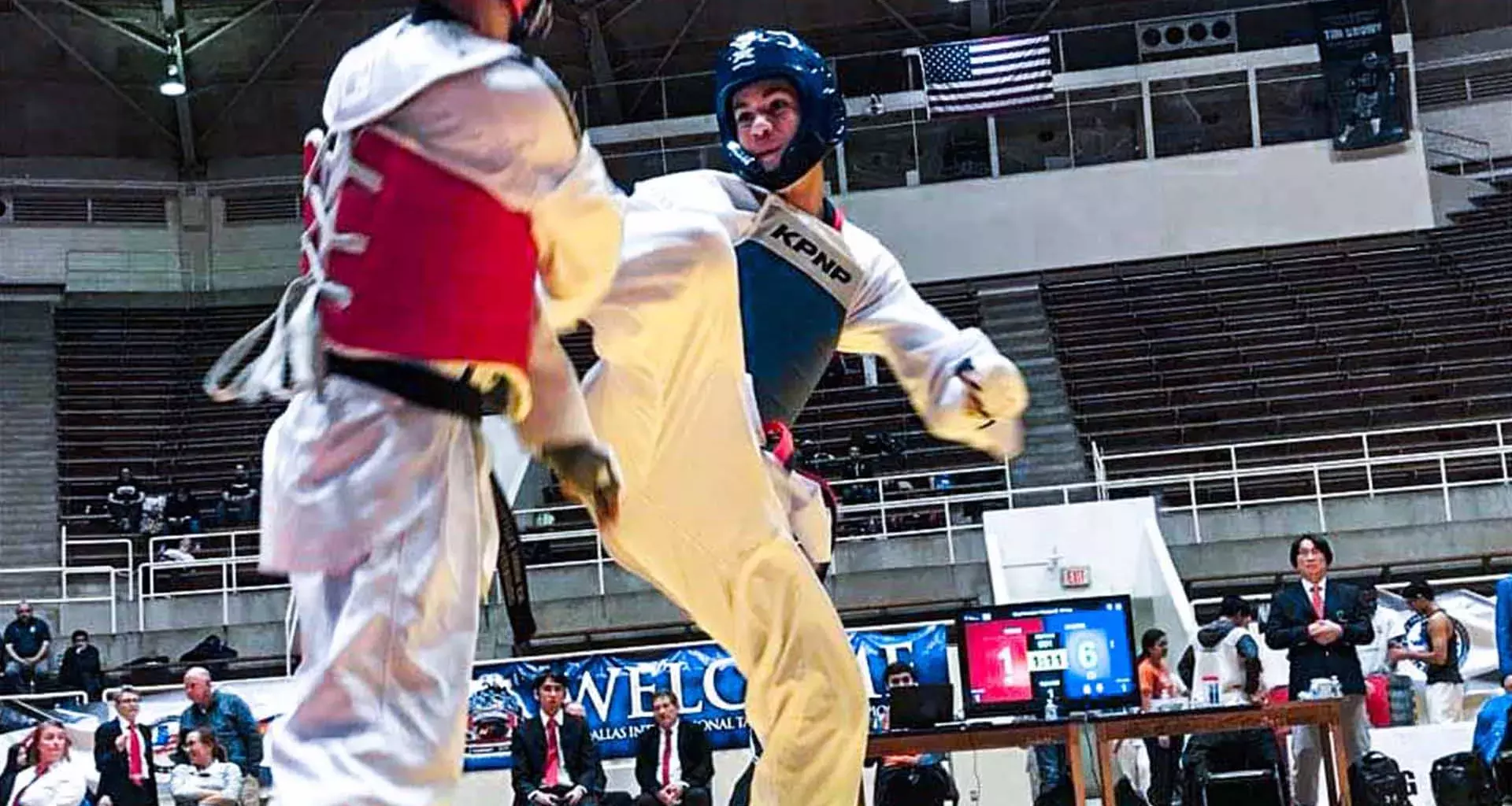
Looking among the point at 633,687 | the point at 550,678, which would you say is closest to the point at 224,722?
the point at 550,678

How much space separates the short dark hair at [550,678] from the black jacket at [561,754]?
0.42 meters

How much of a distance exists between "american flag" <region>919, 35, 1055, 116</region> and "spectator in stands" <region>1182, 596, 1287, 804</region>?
583 inches

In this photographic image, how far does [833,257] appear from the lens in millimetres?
4523

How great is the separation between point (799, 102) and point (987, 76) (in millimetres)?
21449

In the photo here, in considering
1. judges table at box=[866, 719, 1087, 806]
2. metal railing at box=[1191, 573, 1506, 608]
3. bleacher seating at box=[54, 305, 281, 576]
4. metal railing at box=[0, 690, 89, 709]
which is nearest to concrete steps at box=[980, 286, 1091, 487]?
metal railing at box=[1191, 573, 1506, 608]

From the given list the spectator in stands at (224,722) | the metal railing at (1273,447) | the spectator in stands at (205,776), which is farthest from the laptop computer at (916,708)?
the metal railing at (1273,447)

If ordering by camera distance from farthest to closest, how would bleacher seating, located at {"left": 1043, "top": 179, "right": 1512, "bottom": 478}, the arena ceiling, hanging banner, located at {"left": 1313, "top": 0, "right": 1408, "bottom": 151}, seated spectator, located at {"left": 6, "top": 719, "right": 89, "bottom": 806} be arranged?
the arena ceiling
hanging banner, located at {"left": 1313, "top": 0, "right": 1408, "bottom": 151}
bleacher seating, located at {"left": 1043, "top": 179, "right": 1512, "bottom": 478}
seated spectator, located at {"left": 6, "top": 719, "right": 89, "bottom": 806}

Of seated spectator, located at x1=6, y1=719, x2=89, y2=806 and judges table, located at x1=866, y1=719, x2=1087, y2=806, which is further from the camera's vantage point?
seated spectator, located at x1=6, y1=719, x2=89, y2=806

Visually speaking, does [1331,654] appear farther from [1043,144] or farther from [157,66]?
[157,66]

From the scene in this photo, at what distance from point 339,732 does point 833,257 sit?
7.55ft

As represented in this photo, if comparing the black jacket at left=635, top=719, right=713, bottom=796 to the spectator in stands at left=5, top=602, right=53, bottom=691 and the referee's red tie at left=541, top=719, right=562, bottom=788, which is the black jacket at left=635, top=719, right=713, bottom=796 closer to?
the referee's red tie at left=541, top=719, right=562, bottom=788

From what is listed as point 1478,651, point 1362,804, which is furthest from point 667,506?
point 1478,651

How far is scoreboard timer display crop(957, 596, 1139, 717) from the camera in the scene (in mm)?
8781

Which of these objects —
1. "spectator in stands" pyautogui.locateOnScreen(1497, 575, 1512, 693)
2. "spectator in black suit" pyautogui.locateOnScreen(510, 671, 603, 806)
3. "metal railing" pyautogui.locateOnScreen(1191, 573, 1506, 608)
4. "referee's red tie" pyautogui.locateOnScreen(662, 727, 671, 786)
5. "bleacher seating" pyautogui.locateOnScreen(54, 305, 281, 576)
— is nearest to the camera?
"spectator in stands" pyautogui.locateOnScreen(1497, 575, 1512, 693)
